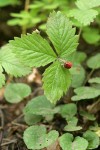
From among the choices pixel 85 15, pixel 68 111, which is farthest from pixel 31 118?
pixel 85 15

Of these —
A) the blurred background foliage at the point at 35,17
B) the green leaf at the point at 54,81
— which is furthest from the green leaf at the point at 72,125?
the blurred background foliage at the point at 35,17

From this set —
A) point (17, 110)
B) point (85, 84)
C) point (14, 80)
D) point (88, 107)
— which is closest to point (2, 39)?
point (14, 80)

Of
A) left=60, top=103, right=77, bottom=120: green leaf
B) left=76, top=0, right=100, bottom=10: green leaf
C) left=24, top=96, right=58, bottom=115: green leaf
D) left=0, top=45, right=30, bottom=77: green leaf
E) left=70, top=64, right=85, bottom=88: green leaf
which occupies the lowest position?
left=60, top=103, right=77, bottom=120: green leaf

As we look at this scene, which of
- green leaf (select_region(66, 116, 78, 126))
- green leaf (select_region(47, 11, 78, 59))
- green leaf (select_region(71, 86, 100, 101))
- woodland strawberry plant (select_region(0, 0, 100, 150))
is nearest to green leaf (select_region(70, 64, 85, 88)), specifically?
woodland strawberry plant (select_region(0, 0, 100, 150))

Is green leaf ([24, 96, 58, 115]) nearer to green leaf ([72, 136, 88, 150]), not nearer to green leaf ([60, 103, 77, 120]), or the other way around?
green leaf ([60, 103, 77, 120])

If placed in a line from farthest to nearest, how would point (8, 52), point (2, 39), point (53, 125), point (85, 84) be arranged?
point (2, 39)
point (85, 84)
point (53, 125)
point (8, 52)

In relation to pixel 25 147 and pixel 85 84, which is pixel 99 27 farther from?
pixel 25 147
